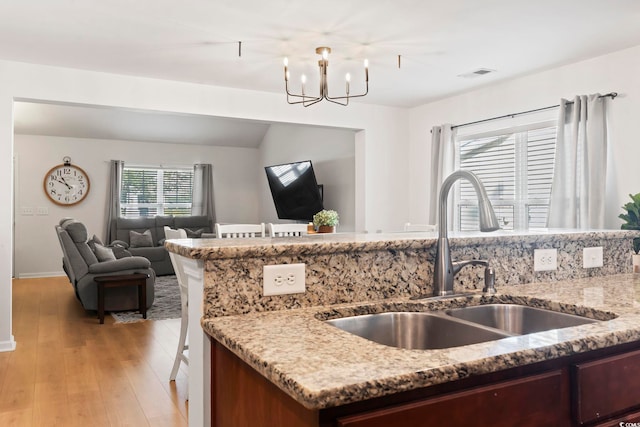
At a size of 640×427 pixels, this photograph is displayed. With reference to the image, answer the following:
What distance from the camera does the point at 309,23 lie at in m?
3.37

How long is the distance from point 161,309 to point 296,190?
8.91 feet

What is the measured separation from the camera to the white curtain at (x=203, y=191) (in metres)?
9.54

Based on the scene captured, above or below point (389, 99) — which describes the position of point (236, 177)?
below

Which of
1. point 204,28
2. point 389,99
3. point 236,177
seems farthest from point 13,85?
point 236,177

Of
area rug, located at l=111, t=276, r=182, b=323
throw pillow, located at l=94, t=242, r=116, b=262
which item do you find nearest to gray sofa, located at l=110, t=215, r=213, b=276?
area rug, located at l=111, t=276, r=182, b=323

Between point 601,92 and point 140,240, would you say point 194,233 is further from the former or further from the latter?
point 601,92

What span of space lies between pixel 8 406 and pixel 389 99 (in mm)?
4540

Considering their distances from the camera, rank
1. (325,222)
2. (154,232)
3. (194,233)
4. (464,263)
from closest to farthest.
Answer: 1. (464,263)
2. (325,222)
3. (194,233)
4. (154,232)

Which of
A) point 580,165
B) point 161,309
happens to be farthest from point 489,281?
point 161,309

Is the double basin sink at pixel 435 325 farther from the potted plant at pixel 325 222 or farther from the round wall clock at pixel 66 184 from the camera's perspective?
the round wall clock at pixel 66 184

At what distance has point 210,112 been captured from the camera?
16.5ft

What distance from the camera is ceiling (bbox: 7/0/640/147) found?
10.2ft

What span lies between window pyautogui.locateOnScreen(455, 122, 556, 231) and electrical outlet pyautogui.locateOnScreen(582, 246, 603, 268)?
252 centimetres

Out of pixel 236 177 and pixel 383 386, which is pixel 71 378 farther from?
pixel 236 177
